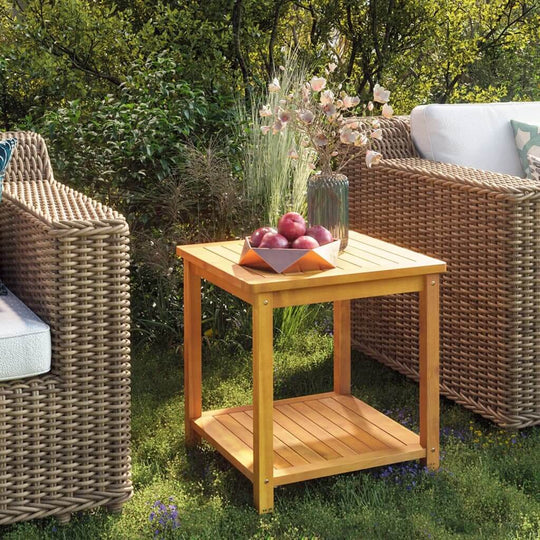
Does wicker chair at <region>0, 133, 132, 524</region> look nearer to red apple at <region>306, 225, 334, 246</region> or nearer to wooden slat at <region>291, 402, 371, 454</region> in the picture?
red apple at <region>306, 225, 334, 246</region>

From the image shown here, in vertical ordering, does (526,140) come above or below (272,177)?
above

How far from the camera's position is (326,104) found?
9.03ft

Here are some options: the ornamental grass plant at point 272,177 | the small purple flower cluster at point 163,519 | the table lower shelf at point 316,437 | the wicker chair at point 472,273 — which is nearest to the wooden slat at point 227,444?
the table lower shelf at point 316,437

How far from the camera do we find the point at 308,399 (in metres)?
3.19

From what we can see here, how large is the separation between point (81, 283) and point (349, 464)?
2.98ft

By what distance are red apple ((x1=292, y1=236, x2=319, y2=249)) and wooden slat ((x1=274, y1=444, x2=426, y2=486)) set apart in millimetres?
606

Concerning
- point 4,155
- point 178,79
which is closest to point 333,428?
point 4,155

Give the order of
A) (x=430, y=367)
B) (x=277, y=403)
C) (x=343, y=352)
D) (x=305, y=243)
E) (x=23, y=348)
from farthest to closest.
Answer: (x=343, y=352), (x=277, y=403), (x=430, y=367), (x=305, y=243), (x=23, y=348)

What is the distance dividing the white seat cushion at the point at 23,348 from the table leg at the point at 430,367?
1.04 metres

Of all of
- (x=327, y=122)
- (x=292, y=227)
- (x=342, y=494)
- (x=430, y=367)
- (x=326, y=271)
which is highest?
(x=327, y=122)

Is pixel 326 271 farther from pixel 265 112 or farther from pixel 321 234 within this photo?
pixel 265 112

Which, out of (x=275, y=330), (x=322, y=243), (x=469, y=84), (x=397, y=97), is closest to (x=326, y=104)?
(x=322, y=243)

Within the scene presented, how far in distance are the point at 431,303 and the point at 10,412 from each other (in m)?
1.17

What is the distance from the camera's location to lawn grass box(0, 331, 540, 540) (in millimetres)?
2441
